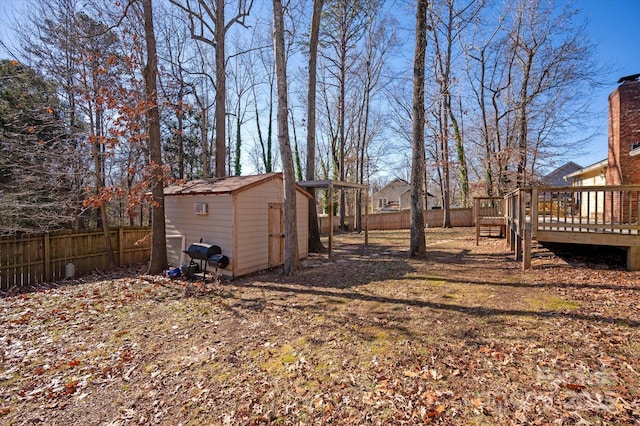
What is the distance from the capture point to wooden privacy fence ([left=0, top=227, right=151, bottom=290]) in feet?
25.7

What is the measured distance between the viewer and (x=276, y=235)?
8664mm

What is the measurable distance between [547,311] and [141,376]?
17.7ft

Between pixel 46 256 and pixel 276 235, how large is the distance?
253 inches

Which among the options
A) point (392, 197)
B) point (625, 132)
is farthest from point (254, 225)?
point (392, 197)

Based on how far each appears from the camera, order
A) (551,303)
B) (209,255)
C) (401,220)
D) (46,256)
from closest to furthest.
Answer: (551,303)
(209,255)
(46,256)
(401,220)

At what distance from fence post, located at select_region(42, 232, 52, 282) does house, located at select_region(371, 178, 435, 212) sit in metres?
37.9

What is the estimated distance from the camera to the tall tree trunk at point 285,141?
727cm

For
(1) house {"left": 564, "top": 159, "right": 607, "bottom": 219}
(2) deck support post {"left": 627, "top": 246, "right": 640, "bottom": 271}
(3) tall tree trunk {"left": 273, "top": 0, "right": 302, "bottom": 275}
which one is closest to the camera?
(2) deck support post {"left": 627, "top": 246, "right": 640, "bottom": 271}

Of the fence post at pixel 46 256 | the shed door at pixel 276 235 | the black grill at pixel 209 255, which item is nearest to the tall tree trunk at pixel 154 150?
the black grill at pixel 209 255

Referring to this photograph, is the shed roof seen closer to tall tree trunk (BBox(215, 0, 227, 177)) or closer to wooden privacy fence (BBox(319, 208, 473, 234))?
tall tree trunk (BBox(215, 0, 227, 177))

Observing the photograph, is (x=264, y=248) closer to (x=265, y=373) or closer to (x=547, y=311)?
(x=265, y=373)

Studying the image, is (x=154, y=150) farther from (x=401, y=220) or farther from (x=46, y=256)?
(x=401, y=220)

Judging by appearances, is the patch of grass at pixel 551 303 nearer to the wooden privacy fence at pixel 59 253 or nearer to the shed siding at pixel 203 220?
the shed siding at pixel 203 220

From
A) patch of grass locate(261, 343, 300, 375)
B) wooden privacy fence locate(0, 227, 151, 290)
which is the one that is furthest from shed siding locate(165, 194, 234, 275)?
patch of grass locate(261, 343, 300, 375)
